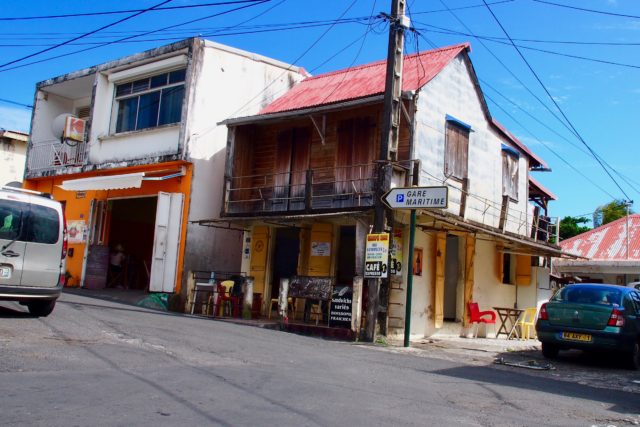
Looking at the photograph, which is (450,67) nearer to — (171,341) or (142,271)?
(171,341)

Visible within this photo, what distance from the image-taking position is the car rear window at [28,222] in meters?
9.62

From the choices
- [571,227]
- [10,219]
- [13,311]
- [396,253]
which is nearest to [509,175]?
[396,253]

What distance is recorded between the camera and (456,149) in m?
16.9

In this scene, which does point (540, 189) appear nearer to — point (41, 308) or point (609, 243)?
point (609, 243)

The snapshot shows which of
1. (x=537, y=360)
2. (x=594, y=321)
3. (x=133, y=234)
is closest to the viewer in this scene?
(x=594, y=321)

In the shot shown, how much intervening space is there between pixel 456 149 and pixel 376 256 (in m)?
5.34

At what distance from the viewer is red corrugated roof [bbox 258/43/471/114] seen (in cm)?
1633

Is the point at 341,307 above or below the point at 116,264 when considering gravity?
below

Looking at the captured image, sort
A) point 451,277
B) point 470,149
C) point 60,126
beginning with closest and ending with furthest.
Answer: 1. point 470,149
2. point 451,277
3. point 60,126

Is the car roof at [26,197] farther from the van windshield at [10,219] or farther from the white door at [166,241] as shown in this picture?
the white door at [166,241]

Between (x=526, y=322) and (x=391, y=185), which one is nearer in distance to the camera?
(x=391, y=185)

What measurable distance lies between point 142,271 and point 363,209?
11890 millimetres

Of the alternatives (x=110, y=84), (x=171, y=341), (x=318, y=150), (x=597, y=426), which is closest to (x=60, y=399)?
(x=171, y=341)

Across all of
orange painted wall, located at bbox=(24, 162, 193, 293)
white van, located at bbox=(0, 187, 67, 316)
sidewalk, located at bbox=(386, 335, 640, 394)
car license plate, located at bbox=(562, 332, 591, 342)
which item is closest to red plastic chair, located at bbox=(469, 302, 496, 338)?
sidewalk, located at bbox=(386, 335, 640, 394)
